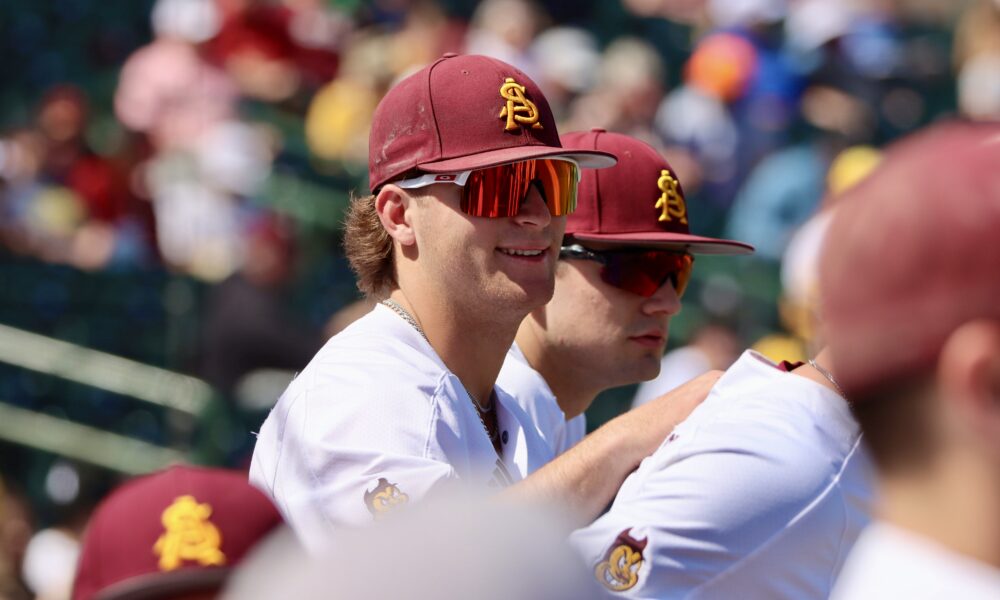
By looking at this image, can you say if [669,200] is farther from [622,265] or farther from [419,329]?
[419,329]

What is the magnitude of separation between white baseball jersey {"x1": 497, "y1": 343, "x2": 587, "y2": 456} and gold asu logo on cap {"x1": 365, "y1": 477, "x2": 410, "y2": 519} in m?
1.11

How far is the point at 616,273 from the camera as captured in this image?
4.13 meters

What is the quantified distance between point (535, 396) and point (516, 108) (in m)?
1.05

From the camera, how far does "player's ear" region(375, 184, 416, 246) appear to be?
3346 millimetres

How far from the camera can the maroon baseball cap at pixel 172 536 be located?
6.44 feet

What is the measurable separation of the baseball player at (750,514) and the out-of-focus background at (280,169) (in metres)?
5.52

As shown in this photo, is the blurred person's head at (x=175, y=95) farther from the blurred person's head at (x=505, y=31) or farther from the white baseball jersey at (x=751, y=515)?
the white baseball jersey at (x=751, y=515)

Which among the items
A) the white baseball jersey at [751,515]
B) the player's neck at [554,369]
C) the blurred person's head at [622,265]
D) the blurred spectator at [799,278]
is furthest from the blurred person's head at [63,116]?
the white baseball jersey at [751,515]

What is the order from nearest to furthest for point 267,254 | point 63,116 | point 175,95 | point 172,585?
point 172,585
point 267,254
point 175,95
point 63,116

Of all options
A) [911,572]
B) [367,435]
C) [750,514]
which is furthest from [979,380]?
[367,435]

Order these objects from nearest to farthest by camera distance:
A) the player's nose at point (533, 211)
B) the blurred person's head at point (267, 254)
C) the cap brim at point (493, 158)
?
the cap brim at point (493, 158)
the player's nose at point (533, 211)
the blurred person's head at point (267, 254)

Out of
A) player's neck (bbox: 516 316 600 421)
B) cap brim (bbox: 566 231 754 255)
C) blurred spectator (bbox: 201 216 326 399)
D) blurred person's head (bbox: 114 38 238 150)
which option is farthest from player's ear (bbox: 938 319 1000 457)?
blurred person's head (bbox: 114 38 238 150)

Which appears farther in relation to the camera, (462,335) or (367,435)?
(462,335)

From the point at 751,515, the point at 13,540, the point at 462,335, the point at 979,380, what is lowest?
the point at 13,540
